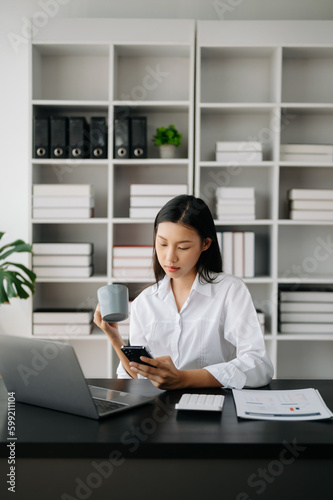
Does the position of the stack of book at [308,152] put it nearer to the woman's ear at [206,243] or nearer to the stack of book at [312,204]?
the stack of book at [312,204]

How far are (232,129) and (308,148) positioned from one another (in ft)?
1.67

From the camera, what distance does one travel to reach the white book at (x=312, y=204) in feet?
10.2

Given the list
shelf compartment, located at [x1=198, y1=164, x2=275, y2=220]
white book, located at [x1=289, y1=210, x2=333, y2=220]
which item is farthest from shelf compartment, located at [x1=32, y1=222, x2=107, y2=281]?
white book, located at [x1=289, y1=210, x2=333, y2=220]

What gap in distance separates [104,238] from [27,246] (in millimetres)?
611

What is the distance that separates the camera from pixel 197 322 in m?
1.81

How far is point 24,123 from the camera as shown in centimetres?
336

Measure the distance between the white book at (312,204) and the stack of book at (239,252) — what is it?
314 millimetres

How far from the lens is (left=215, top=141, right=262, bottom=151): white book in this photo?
3.12m

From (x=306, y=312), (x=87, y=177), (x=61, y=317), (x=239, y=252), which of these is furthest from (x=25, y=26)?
(x=306, y=312)

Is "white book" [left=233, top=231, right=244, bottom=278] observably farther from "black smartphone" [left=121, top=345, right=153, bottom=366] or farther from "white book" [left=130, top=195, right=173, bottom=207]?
"black smartphone" [left=121, top=345, right=153, bottom=366]

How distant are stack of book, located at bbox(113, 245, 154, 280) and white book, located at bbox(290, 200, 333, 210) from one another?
0.90 meters

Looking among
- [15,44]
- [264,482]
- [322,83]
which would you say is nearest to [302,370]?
[322,83]

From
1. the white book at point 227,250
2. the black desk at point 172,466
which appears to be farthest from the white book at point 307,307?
the black desk at point 172,466

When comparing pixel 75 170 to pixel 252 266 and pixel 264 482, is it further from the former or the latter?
pixel 264 482
